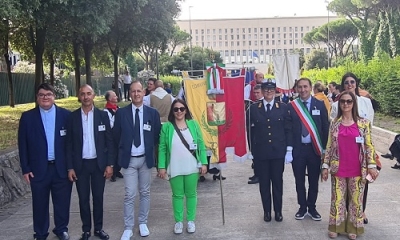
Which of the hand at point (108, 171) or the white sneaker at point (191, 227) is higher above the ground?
the hand at point (108, 171)

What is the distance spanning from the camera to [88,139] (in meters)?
5.62

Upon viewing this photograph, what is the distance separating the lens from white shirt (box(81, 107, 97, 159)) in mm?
5609

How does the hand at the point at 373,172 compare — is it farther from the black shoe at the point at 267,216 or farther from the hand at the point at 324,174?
the black shoe at the point at 267,216

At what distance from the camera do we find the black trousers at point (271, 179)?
621cm

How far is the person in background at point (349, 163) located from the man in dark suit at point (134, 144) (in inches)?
85.1

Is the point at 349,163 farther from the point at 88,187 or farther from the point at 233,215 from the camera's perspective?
the point at 88,187

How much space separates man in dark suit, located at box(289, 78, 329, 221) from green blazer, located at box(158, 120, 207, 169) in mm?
1290

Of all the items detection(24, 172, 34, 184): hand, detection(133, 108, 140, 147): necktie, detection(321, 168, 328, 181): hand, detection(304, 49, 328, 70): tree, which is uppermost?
detection(304, 49, 328, 70): tree

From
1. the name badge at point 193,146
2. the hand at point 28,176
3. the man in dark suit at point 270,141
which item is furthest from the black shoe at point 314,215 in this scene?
the hand at point 28,176

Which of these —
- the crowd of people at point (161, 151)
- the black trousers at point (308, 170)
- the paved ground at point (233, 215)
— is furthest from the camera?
the black trousers at point (308, 170)

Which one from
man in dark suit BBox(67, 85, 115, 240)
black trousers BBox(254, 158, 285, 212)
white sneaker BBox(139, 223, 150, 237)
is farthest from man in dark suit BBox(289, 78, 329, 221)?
man in dark suit BBox(67, 85, 115, 240)

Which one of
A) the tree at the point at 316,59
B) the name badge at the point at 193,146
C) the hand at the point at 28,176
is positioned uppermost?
the tree at the point at 316,59

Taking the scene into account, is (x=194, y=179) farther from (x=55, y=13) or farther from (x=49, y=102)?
(x=55, y=13)

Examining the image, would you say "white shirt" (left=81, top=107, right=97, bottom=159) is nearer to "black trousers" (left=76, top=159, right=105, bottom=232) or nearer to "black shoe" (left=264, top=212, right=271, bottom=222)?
"black trousers" (left=76, top=159, right=105, bottom=232)
